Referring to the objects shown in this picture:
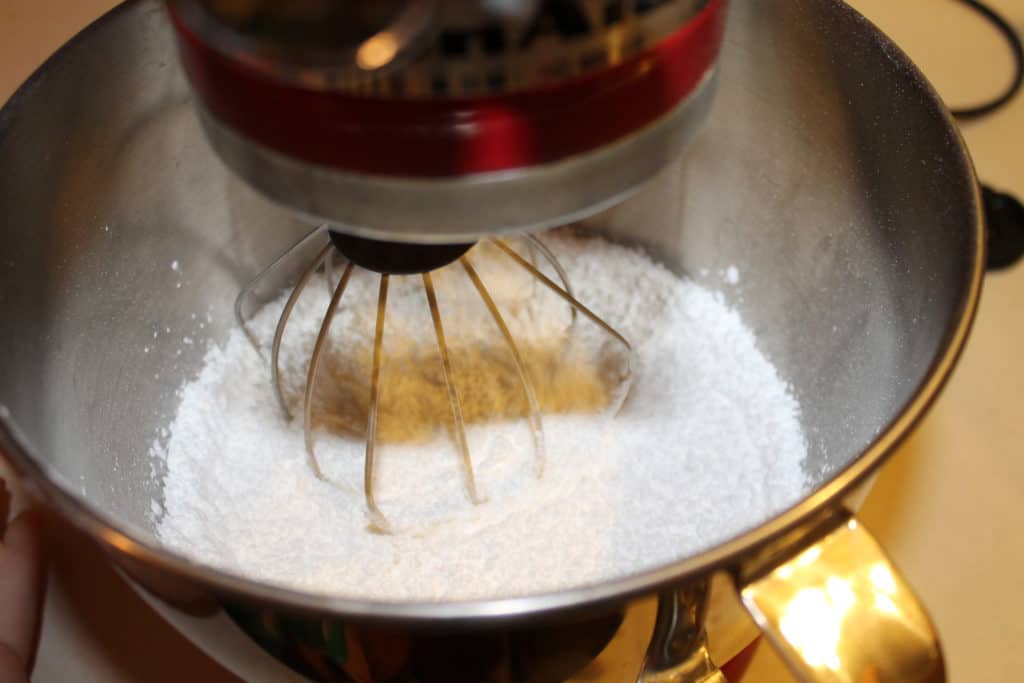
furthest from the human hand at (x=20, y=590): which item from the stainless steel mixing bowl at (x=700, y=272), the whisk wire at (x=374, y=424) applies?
the whisk wire at (x=374, y=424)

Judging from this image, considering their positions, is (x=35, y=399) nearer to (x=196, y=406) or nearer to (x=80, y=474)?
(x=80, y=474)

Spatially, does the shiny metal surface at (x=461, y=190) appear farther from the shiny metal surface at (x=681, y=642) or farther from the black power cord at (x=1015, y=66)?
the black power cord at (x=1015, y=66)

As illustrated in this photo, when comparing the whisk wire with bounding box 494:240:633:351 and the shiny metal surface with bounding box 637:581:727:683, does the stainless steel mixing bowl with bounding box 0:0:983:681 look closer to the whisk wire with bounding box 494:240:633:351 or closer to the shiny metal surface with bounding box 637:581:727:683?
the shiny metal surface with bounding box 637:581:727:683

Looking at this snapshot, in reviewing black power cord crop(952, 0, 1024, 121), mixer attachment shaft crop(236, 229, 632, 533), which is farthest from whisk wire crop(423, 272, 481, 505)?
black power cord crop(952, 0, 1024, 121)

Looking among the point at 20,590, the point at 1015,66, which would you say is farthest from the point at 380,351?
the point at 1015,66

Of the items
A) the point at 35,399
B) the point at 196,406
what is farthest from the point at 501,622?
the point at 196,406
